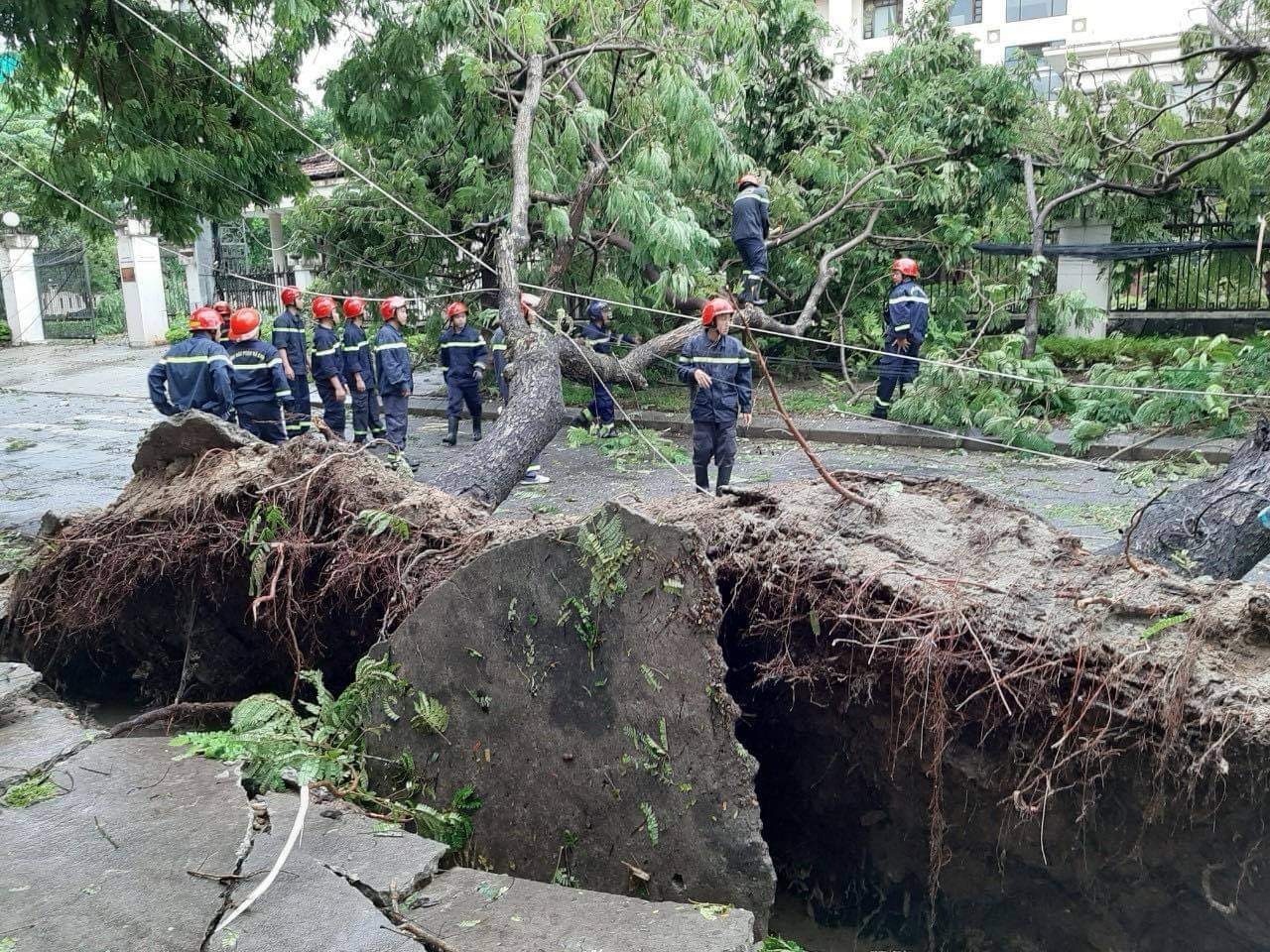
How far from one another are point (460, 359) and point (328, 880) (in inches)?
386

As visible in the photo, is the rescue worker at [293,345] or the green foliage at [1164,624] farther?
the rescue worker at [293,345]

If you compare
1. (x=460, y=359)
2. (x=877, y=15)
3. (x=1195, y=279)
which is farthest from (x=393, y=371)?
(x=877, y=15)

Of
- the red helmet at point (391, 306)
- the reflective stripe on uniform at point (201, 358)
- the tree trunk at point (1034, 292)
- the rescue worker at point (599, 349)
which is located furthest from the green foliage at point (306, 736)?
the tree trunk at point (1034, 292)

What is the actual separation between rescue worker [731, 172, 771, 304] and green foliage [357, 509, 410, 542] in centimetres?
818

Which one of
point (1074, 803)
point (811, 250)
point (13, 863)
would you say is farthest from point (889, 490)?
point (811, 250)

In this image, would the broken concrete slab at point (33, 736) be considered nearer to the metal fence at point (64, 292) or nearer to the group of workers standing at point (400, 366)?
the group of workers standing at point (400, 366)

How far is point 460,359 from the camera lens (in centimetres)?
1223

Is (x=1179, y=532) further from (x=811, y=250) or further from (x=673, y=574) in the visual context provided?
(x=811, y=250)

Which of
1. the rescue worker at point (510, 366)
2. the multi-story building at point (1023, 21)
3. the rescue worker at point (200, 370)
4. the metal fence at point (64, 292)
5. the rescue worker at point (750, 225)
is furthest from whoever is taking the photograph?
the multi-story building at point (1023, 21)

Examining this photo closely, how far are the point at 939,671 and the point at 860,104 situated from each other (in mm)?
13540

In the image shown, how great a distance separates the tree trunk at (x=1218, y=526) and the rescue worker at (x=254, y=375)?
7.95 metres

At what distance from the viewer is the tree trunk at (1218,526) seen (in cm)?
425

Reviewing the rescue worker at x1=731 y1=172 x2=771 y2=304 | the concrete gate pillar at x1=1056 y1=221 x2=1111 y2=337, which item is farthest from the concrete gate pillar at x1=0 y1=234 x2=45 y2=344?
the concrete gate pillar at x1=1056 y1=221 x2=1111 y2=337

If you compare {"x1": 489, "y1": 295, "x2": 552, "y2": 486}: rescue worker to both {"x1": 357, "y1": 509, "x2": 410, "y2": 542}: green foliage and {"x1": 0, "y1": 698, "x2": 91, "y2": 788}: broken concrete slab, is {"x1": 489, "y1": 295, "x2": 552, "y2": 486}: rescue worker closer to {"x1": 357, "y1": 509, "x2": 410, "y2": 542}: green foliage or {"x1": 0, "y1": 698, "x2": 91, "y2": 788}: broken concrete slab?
{"x1": 357, "y1": 509, "x2": 410, "y2": 542}: green foliage
